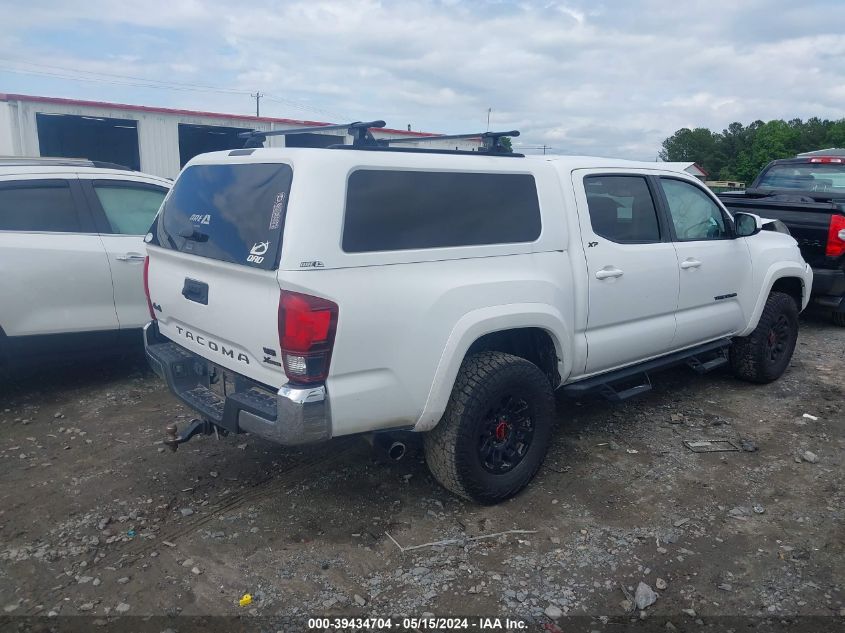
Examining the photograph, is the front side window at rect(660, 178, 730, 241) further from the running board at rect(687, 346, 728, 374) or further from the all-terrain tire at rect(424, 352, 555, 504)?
the all-terrain tire at rect(424, 352, 555, 504)

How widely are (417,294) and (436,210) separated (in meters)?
0.50

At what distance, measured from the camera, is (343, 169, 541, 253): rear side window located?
10.0ft

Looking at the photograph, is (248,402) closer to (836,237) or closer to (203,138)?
(836,237)

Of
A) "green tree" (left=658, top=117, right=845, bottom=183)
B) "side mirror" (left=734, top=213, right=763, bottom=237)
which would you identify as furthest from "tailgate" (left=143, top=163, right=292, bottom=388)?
"green tree" (left=658, top=117, right=845, bottom=183)

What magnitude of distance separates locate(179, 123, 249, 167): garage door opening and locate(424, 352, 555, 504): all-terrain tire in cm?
1525

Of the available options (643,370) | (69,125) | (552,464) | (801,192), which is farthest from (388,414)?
(69,125)

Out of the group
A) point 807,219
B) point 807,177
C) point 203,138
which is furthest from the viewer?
point 203,138

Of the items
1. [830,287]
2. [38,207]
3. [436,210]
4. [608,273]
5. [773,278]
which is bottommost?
[830,287]

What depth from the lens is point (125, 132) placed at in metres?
19.2

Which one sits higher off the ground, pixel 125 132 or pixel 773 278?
pixel 125 132

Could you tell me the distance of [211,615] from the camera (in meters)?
2.80

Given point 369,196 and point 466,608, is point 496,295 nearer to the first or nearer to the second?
point 369,196

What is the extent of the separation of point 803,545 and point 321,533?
2.44m

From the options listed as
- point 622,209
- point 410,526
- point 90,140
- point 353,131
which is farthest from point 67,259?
point 90,140
